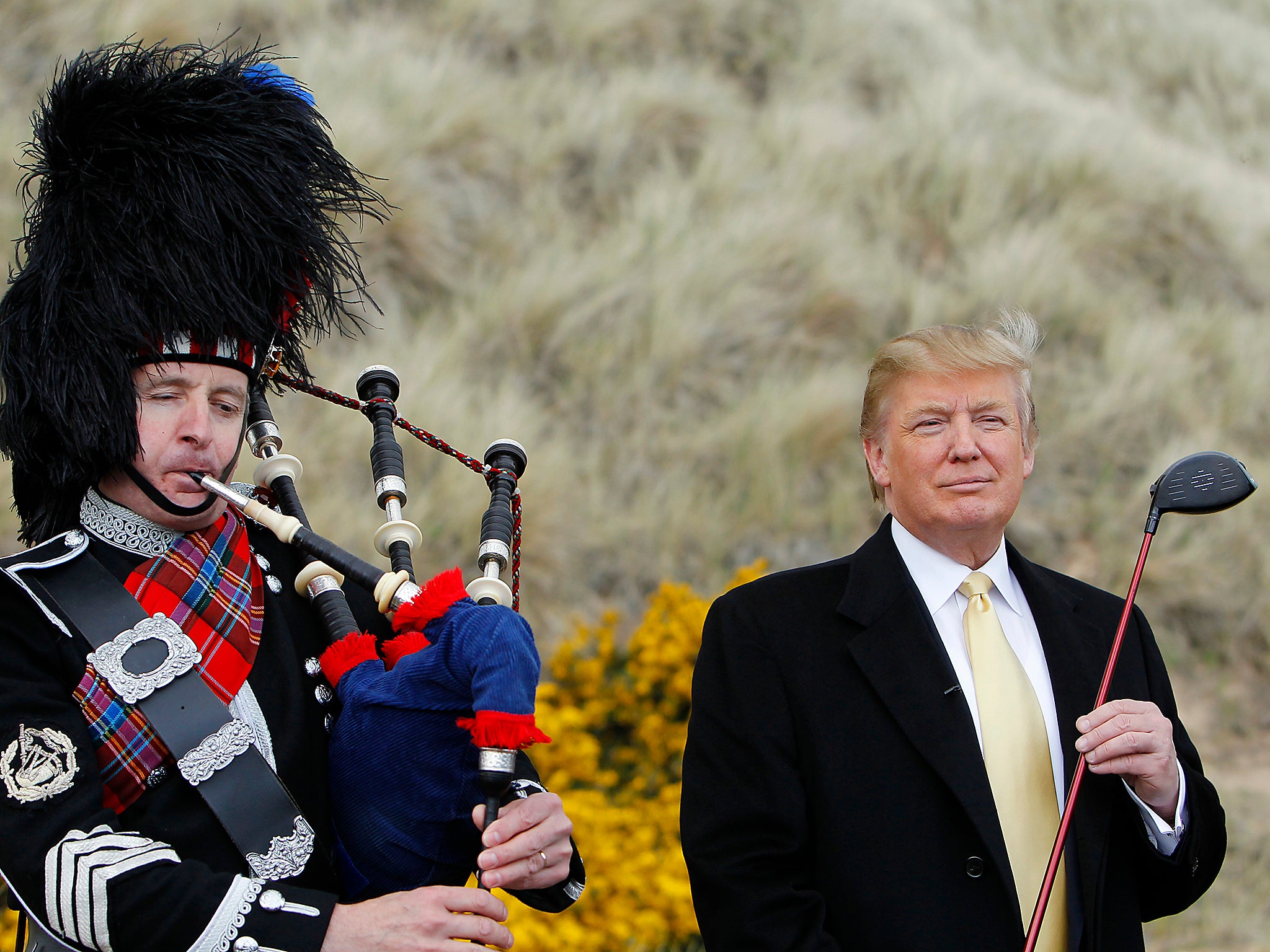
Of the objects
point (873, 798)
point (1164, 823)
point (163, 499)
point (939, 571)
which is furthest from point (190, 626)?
point (1164, 823)

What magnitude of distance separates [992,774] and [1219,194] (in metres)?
6.34

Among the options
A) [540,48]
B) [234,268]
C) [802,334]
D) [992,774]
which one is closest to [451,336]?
[802,334]

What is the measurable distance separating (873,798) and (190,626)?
1.08m

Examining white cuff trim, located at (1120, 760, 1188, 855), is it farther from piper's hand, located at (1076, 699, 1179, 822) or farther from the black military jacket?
the black military jacket

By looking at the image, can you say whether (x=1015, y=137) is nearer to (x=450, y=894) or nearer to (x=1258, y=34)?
(x=1258, y=34)

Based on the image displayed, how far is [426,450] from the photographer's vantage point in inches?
198

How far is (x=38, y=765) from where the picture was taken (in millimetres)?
1561

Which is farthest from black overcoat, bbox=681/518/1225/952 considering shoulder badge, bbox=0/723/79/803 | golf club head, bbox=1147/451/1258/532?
shoulder badge, bbox=0/723/79/803

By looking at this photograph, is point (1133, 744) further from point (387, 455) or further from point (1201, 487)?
point (387, 455)

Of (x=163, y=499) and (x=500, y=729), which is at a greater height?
(x=163, y=499)

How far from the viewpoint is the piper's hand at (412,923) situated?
1.59 m

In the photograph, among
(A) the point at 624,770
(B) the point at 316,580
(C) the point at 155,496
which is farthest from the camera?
(A) the point at 624,770

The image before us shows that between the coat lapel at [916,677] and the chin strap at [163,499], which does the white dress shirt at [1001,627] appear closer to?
the coat lapel at [916,677]

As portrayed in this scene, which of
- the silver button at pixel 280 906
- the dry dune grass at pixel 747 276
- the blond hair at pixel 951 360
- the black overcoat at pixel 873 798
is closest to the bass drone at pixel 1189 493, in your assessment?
the black overcoat at pixel 873 798
